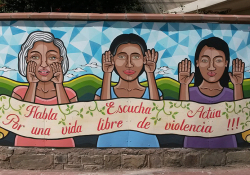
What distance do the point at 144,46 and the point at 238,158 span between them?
2840 mm

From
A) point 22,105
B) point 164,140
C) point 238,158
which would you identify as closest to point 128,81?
point 164,140

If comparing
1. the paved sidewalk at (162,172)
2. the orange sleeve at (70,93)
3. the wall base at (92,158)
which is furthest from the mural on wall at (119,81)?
the paved sidewalk at (162,172)

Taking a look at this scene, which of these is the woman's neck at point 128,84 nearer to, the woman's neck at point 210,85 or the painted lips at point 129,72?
the painted lips at point 129,72

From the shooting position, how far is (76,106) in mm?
4438

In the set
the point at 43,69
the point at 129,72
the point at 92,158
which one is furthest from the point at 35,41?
the point at 92,158

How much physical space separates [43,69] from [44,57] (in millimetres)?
225

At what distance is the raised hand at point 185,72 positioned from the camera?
4.42 metres

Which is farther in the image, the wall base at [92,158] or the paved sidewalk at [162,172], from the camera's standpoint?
the wall base at [92,158]

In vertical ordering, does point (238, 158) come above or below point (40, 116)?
below

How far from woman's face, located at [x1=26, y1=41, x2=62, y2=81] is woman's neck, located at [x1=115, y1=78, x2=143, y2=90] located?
1.19 meters

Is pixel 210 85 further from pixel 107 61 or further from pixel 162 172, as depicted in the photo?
pixel 107 61

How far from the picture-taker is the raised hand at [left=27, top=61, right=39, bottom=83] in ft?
14.4

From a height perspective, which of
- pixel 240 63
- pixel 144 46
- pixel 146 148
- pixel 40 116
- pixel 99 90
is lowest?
pixel 146 148

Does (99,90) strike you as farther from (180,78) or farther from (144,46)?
(180,78)
